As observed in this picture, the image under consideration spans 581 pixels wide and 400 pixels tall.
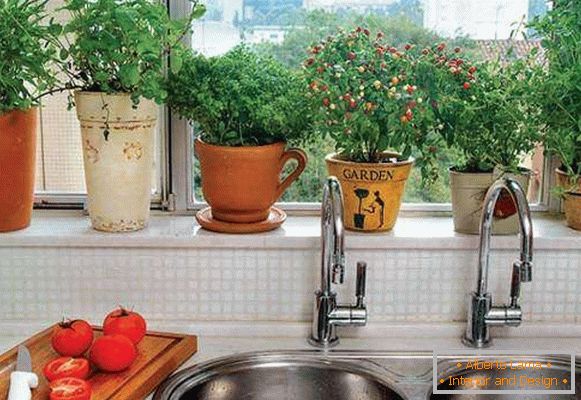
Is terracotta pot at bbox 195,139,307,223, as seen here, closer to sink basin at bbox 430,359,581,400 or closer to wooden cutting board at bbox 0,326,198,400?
wooden cutting board at bbox 0,326,198,400

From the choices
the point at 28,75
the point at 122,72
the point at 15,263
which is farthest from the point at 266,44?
the point at 15,263

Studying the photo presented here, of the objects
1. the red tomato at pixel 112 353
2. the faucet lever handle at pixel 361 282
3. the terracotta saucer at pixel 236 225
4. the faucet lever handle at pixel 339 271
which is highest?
the terracotta saucer at pixel 236 225

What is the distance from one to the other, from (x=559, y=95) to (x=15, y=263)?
1142 millimetres

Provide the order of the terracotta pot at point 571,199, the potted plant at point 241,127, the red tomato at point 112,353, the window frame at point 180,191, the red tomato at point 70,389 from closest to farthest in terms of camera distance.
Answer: the red tomato at point 70,389
the red tomato at point 112,353
the potted plant at point 241,127
the terracotta pot at point 571,199
the window frame at point 180,191

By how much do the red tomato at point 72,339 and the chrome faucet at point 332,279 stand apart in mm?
450

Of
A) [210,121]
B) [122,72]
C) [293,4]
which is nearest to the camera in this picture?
[122,72]

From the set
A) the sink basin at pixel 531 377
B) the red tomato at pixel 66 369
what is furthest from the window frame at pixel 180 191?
the red tomato at pixel 66 369

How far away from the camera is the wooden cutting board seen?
151cm

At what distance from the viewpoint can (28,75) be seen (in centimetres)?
175

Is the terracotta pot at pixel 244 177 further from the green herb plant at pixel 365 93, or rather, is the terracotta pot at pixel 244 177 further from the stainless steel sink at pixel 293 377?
the stainless steel sink at pixel 293 377

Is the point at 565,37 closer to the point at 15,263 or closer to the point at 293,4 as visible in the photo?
the point at 293,4

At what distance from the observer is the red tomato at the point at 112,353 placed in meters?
1.55

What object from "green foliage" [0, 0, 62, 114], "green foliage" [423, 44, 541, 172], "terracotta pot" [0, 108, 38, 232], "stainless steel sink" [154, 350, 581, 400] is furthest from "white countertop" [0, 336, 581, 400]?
"green foliage" [0, 0, 62, 114]

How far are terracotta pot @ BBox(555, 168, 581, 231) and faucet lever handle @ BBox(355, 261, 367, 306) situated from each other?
47 cm
